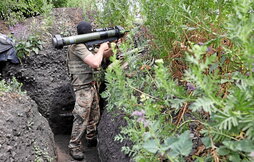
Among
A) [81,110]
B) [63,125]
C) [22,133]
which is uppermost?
[22,133]

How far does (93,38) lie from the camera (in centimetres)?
359

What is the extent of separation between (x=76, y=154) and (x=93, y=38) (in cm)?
182

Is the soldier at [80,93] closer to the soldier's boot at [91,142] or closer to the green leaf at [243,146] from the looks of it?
the soldier's boot at [91,142]

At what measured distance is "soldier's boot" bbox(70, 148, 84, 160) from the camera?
4.30 meters

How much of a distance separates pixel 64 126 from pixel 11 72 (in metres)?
1.31

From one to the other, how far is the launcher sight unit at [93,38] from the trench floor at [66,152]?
1.76m

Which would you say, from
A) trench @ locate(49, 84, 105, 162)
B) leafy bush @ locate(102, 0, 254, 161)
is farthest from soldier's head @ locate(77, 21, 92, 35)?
leafy bush @ locate(102, 0, 254, 161)

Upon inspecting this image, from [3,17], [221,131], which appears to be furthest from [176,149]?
[3,17]

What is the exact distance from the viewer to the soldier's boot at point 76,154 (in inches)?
169

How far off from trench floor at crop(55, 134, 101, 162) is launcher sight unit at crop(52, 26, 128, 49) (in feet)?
5.77

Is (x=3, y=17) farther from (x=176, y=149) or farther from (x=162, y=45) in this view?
(x=176, y=149)

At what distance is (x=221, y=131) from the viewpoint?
1032mm

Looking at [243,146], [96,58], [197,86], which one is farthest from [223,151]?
[96,58]

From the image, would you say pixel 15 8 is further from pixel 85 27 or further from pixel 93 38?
pixel 93 38
